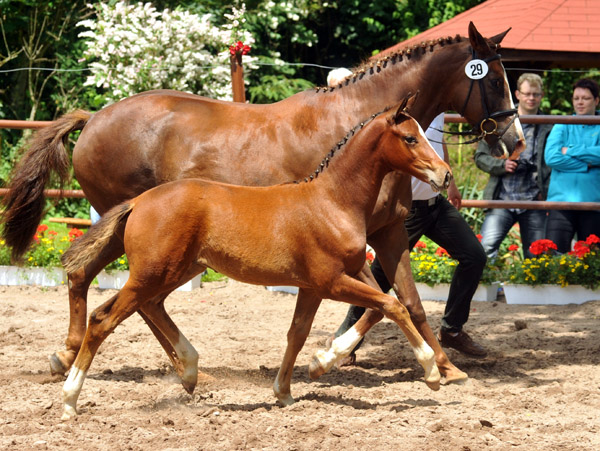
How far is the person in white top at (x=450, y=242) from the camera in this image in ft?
18.6

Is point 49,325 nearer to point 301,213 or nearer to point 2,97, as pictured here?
point 301,213

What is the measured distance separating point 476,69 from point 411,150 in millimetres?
1020

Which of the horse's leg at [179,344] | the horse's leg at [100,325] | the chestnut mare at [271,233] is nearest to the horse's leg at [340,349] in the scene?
the chestnut mare at [271,233]

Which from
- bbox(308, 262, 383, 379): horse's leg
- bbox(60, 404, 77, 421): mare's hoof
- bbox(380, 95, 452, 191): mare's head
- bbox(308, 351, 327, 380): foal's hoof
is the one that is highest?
bbox(380, 95, 452, 191): mare's head

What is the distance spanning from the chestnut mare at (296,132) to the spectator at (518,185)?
2.97 m

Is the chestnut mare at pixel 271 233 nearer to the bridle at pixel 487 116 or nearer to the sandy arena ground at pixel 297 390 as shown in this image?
the sandy arena ground at pixel 297 390

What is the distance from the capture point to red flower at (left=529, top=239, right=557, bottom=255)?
7.77 metres

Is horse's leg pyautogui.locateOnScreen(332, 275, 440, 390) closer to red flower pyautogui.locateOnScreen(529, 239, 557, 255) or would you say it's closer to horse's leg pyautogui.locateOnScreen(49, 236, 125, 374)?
horse's leg pyautogui.locateOnScreen(49, 236, 125, 374)

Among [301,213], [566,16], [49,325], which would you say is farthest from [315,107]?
[566,16]

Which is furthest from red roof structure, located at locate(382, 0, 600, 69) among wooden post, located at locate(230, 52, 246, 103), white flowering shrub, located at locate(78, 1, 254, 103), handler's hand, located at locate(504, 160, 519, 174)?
handler's hand, located at locate(504, 160, 519, 174)

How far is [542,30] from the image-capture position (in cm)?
1167

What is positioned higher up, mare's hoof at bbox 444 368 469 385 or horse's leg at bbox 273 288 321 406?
horse's leg at bbox 273 288 321 406

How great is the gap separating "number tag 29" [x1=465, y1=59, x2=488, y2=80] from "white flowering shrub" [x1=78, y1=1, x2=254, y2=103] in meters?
6.23

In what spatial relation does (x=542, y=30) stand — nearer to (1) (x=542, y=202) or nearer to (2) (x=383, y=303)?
(1) (x=542, y=202)
